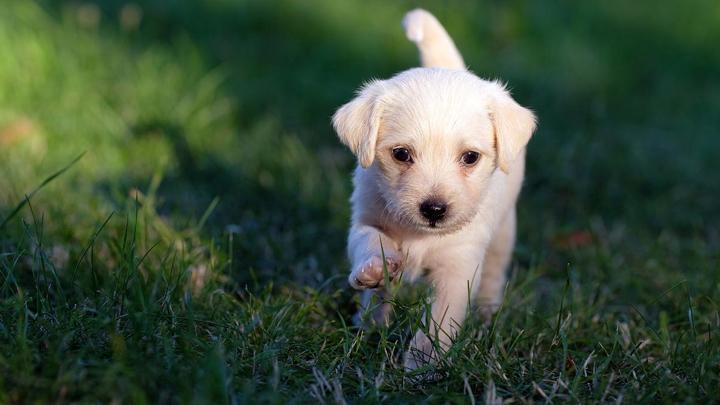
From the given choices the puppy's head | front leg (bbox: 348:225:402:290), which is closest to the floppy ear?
the puppy's head

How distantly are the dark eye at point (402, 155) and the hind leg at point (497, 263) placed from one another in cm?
88

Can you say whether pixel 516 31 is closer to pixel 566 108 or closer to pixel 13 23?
pixel 566 108

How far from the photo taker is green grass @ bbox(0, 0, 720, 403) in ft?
8.39

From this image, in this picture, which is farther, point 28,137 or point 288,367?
point 28,137

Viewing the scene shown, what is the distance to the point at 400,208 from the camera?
3049mm

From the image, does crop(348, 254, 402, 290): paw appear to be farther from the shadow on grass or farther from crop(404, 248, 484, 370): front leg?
the shadow on grass

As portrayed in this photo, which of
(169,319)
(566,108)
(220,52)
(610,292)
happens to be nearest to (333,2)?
(220,52)

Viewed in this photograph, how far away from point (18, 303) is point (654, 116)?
5664mm

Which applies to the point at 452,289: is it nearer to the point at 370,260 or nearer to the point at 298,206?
the point at 370,260

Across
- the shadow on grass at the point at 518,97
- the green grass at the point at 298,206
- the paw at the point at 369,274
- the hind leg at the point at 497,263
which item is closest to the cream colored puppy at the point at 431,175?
the paw at the point at 369,274

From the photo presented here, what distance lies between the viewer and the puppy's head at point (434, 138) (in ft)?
9.95

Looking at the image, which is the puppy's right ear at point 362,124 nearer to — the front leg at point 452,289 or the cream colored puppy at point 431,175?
the cream colored puppy at point 431,175

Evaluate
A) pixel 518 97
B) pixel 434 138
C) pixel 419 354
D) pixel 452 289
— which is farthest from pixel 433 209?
pixel 518 97

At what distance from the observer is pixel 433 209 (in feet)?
9.75
